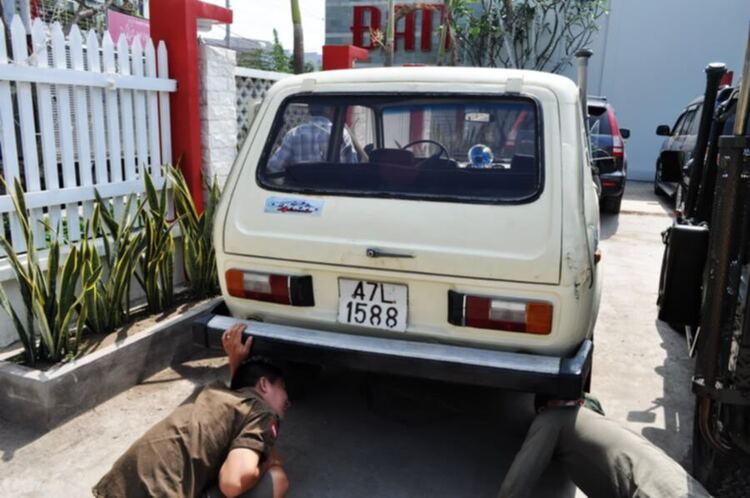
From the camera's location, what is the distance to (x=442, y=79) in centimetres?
299

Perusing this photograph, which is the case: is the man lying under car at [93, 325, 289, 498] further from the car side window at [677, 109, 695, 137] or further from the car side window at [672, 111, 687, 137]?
the car side window at [672, 111, 687, 137]

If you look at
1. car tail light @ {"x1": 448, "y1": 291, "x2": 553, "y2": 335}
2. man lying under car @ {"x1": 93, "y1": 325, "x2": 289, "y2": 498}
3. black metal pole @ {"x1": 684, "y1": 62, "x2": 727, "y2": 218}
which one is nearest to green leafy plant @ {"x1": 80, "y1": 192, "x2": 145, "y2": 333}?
man lying under car @ {"x1": 93, "y1": 325, "x2": 289, "y2": 498}

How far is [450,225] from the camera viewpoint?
277 centimetres

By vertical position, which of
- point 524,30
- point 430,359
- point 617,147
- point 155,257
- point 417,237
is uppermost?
point 524,30

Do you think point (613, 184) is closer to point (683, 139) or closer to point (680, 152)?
point (683, 139)

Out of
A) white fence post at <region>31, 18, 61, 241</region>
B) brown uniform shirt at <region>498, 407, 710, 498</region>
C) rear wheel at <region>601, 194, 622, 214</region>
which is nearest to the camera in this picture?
brown uniform shirt at <region>498, 407, 710, 498</region>

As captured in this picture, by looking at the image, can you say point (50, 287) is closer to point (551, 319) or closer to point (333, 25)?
point (551, 319)

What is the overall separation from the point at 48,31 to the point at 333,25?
14.6 metres

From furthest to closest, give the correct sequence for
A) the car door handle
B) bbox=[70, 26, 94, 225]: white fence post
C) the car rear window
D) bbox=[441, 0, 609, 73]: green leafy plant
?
bbox=[441, 0, 609, 73]: green leafy plant → the car rear window → bbox=[70, 26, 94, 225]: white fence post → the car door handle

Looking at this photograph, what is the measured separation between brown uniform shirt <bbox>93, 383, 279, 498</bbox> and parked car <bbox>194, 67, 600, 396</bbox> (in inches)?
20.6

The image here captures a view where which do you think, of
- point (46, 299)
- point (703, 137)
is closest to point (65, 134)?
point (46, 299)

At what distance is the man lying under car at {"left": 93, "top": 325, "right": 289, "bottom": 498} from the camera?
2260 millimetres

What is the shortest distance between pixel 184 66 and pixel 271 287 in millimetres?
2623

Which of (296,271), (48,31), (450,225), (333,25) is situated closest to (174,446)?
(296,271)
